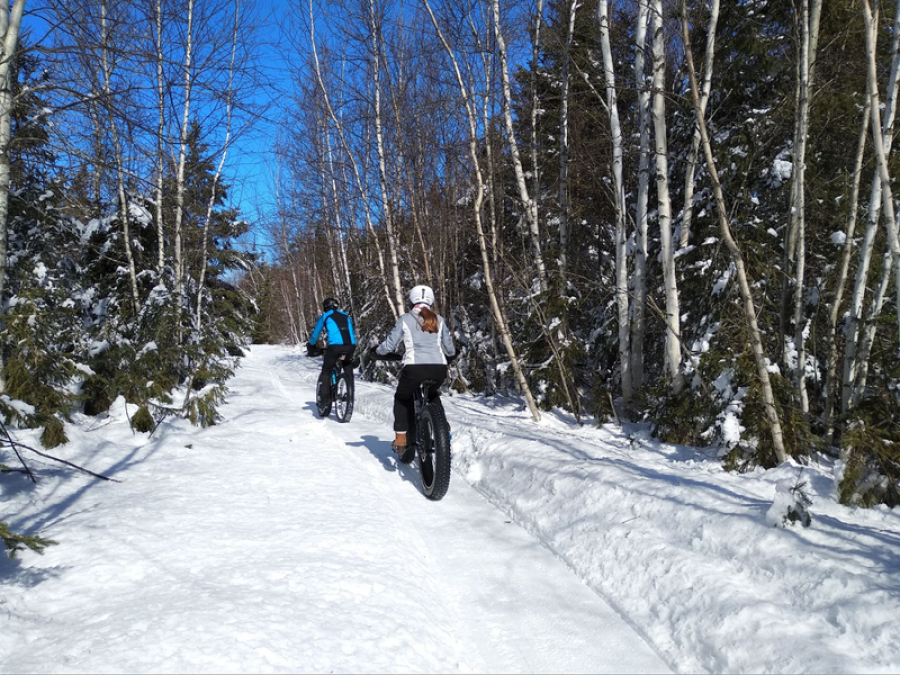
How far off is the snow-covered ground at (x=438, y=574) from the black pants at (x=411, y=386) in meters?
0.76

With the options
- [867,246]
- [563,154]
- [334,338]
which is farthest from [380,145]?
[867,246]

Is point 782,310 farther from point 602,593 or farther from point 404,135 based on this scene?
point 404,135

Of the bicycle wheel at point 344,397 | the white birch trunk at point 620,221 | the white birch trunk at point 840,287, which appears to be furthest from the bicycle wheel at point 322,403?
the white birch trunk at point 840,287

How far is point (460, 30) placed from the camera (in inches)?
356

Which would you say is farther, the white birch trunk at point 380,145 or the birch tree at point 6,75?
the white birch trunk at point 380,145

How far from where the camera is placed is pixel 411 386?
18.3 feet

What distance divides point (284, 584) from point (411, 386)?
109 inches

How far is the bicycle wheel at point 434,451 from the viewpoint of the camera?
16.0 feet

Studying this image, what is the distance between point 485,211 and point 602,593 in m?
11.6

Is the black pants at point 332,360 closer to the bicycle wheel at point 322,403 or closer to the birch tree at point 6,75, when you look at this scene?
the bicycle wheel at point 322,403

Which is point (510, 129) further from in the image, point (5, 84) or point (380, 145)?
point (5, 84)

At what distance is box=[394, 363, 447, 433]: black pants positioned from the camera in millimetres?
5461

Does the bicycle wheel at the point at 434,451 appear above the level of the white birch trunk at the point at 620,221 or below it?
below

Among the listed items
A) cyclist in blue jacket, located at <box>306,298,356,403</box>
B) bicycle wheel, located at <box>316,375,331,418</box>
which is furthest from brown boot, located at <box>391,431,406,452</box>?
bicycle wheel, located at <box>316,375,331,418</box>
